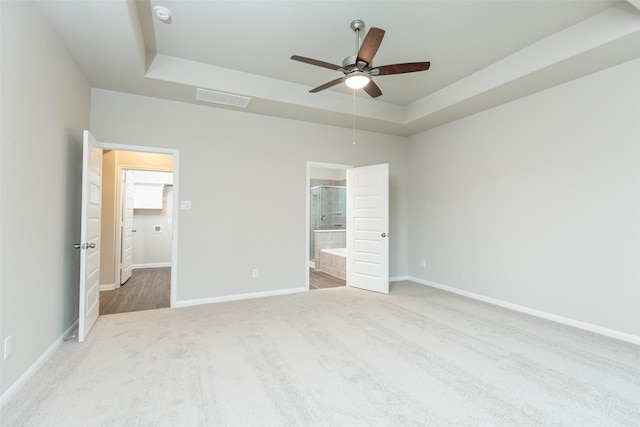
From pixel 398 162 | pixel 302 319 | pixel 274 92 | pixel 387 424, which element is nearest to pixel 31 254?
pixel 302 319

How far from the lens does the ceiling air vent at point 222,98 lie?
3687 millimetres

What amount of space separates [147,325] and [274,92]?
3.12 m

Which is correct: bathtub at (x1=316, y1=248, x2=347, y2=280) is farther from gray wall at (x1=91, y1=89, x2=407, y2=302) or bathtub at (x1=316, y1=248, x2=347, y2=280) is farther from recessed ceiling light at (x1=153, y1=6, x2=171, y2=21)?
recessed ceiling light at (x1=153, y1=6, x2=171, y2=21)

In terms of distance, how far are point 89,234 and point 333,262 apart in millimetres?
4167

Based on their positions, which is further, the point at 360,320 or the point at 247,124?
the point at 247,124

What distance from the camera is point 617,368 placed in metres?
2.34

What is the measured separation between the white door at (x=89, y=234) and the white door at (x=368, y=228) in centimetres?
345

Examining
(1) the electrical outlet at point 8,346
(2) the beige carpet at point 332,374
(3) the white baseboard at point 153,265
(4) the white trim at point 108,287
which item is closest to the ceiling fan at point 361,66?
(2) the beige carpet at point 332,374

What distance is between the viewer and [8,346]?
1.90 meters

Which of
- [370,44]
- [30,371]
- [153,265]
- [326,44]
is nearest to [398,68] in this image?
[370,44]

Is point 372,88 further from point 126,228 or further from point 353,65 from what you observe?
point 126,228

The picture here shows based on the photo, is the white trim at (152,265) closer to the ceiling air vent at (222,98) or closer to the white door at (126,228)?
the white door at (126,228)

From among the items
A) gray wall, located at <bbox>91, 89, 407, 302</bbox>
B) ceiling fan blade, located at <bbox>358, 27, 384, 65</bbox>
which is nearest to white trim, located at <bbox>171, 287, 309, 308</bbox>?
gray wall, located at <bbox>91, 89, 407, 302</bbox>

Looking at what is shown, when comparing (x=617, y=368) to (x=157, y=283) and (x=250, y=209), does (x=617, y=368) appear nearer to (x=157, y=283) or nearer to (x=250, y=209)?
(x=250, y=209)
